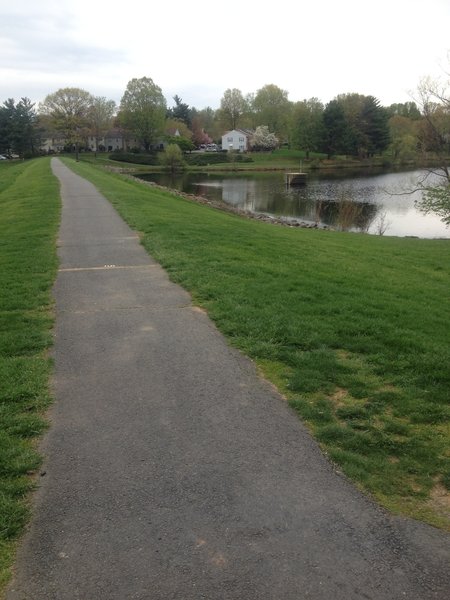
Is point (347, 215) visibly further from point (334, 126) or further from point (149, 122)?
point (149, 122)

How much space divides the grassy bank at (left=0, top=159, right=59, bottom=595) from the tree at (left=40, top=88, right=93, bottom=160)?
81516mm

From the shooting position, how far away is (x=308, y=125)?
8969 cm

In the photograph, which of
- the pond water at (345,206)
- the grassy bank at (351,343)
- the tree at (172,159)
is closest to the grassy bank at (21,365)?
the grassy bank at (351,343)

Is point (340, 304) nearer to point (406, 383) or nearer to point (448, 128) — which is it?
point (406, 383)

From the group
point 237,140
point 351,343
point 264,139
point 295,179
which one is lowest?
point 351,343

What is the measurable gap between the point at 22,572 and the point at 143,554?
0.68 metres

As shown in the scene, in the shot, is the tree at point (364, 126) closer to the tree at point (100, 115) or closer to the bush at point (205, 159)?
the bush at point (205, 159)

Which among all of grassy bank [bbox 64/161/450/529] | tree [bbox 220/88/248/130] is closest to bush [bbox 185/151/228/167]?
tree [bbox 220/88/248/130]

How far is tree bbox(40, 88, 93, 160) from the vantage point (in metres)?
86.8

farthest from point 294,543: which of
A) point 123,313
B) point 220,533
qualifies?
point 123,313

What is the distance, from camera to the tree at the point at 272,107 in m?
115

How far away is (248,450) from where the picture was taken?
4.06 m

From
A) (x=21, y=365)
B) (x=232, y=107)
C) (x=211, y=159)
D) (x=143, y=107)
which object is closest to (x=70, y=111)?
(x=143, y=107)

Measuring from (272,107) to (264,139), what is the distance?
14377 mm
